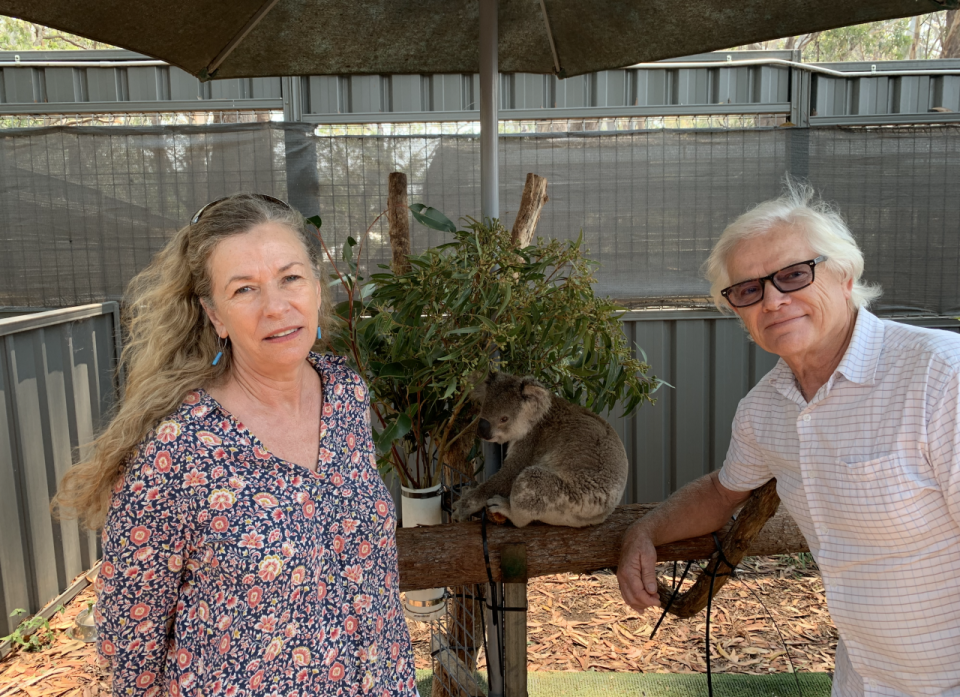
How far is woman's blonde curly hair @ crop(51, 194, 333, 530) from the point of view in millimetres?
1164

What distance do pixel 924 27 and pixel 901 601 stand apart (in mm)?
17708

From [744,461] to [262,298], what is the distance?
1.16 metres

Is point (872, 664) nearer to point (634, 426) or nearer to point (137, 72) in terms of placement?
point (634, 426)

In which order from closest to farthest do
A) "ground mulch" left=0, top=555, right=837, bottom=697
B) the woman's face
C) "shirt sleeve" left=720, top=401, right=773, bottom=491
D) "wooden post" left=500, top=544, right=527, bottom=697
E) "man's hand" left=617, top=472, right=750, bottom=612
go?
the woman's face
"shirt sleeve" left=720, top=401, right=773, bottom=491
"man's hand" left=617, top=472, right=750, bottom=612
"wooden post" left=500, top=544, right=527, bottom=697
"ground mulch" left=0, top=555, right=837, bottom=697

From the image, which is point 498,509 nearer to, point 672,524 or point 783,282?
point 672,524

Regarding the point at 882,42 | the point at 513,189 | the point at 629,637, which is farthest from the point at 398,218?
the point at 882,42

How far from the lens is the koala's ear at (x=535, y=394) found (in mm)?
2021

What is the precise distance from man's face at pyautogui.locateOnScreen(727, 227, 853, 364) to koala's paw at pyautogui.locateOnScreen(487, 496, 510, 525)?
834mm

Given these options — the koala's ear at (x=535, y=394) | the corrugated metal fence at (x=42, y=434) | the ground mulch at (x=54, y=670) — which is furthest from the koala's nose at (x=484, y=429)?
the corrugated metal fence at (x=42, y=434)

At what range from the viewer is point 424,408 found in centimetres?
203

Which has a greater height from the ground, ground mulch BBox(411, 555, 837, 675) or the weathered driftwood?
the weathered driftwood

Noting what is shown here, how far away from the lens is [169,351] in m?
1.28

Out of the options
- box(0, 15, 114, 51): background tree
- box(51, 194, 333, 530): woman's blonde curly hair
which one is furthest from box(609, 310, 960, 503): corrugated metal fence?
box(0, 15, 114, 51): background tree

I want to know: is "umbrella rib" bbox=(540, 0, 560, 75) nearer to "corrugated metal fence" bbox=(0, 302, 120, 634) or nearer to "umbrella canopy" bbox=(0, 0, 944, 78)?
"umbrella canopy" bbox=(0, 0, 944, 78)
